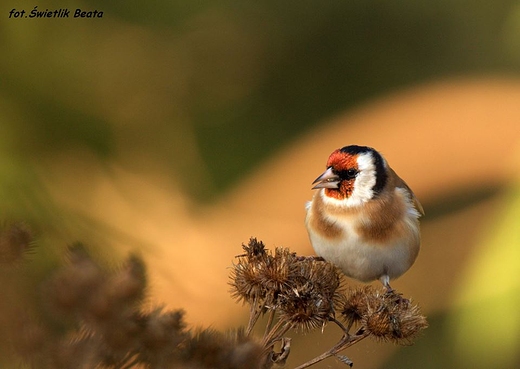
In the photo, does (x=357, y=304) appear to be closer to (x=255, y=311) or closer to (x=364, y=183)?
(x=255, y=311)

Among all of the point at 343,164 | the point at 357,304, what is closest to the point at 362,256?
the point at 343,164

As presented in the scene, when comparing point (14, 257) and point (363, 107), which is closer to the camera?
point (14, 257)

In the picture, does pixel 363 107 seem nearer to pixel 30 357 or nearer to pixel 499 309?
pixel 499 309

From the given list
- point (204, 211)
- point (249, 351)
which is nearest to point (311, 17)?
point (204, 211)

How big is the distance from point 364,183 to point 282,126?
3.05 feet

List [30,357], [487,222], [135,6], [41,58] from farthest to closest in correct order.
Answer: [487,222], [135,6], [41,58], [30,357]

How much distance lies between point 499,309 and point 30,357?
1782 mm

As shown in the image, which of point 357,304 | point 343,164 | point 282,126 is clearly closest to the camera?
point 357,304

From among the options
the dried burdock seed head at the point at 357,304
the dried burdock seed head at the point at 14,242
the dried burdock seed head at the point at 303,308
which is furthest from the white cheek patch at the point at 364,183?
the dried burdock seed head at the point at 14,242

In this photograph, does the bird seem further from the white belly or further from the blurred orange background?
the blurred orange background

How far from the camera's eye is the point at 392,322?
36.5 inches

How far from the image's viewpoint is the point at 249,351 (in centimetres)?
53

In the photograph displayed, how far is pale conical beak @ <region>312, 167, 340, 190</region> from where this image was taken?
1.25 m

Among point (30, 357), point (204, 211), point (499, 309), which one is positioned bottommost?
point (499, 309)
